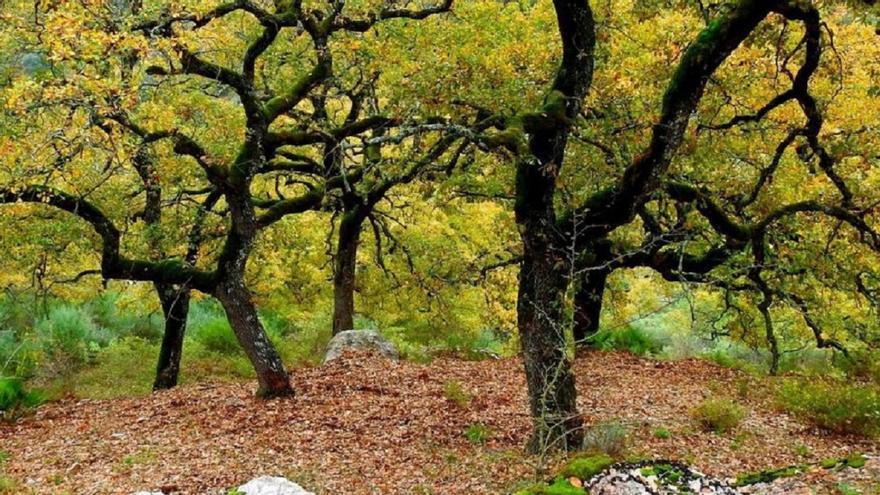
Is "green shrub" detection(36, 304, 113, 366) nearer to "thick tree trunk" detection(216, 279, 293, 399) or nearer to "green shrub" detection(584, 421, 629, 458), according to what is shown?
"thick tree trunk" detection(216, 279, 293, 399)

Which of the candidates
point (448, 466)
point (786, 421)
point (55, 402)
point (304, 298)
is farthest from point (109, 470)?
point (304, 298)

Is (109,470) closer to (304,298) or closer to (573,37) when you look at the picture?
(573,37)

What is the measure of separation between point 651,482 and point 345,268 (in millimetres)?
9470

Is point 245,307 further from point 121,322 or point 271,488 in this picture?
point 121,322

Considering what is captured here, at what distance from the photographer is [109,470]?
7.66 meters

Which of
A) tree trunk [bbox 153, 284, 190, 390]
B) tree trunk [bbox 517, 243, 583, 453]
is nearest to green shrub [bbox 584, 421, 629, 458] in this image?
tree trunk [bbox 517, 243, 583, 453]

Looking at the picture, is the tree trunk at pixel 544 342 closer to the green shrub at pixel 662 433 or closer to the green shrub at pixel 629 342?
the green shrub at pixel 662 433

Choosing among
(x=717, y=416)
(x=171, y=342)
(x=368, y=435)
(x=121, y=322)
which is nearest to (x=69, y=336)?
(x=121, y=322)

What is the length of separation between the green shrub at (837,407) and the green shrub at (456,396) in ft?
13.7

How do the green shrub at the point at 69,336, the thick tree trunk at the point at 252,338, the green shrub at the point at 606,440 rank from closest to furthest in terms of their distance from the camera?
the green shrub at the point at 606,440, the thick tree trunk at the point at 252,338, the green shrub at the point at 69,336

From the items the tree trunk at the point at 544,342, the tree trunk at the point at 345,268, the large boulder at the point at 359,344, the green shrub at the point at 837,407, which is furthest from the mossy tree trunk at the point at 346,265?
the green shrub at the point at 837,407

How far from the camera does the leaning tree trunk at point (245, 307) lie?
9859 mm

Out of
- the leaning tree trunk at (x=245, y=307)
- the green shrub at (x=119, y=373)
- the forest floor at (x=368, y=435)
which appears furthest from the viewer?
the green shrub at (x=119, y=373)

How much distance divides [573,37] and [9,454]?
779cm
